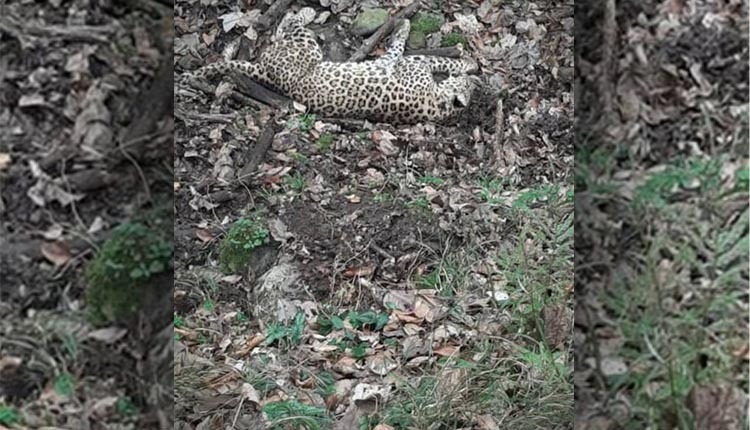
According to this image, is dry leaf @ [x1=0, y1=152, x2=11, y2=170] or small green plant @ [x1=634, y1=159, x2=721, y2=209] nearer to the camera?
dry leaf @ [x1=0, y1=152, x2=11, y2=170]

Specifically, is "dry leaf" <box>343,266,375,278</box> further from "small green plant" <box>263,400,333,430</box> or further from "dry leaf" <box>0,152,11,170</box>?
"dry leaf" <box>0,152,11,170</box>

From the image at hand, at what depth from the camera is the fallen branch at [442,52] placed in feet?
8.78

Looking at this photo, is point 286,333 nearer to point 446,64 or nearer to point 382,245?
point 382,245

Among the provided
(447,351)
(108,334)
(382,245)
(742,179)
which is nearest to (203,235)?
(108,334)

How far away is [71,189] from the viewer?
8.36 feet

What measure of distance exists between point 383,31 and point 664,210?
31.4 inches

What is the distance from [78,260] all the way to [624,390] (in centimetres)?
133

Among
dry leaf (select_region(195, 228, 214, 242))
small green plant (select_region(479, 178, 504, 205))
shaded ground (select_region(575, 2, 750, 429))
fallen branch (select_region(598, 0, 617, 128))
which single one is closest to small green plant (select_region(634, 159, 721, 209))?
shaded ground (select_region(575, 2, 750, 429))

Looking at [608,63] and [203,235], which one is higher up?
[608,63]

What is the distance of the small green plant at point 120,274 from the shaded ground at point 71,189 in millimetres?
26

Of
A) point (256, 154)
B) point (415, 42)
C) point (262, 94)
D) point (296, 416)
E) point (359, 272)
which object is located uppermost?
point (415, 42)

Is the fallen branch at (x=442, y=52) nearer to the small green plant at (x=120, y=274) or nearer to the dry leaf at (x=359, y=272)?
the dry leaf at (x=359, y=272)

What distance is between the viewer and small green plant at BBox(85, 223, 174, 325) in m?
2.55

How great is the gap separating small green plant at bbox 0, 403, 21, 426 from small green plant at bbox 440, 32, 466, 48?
132cm
